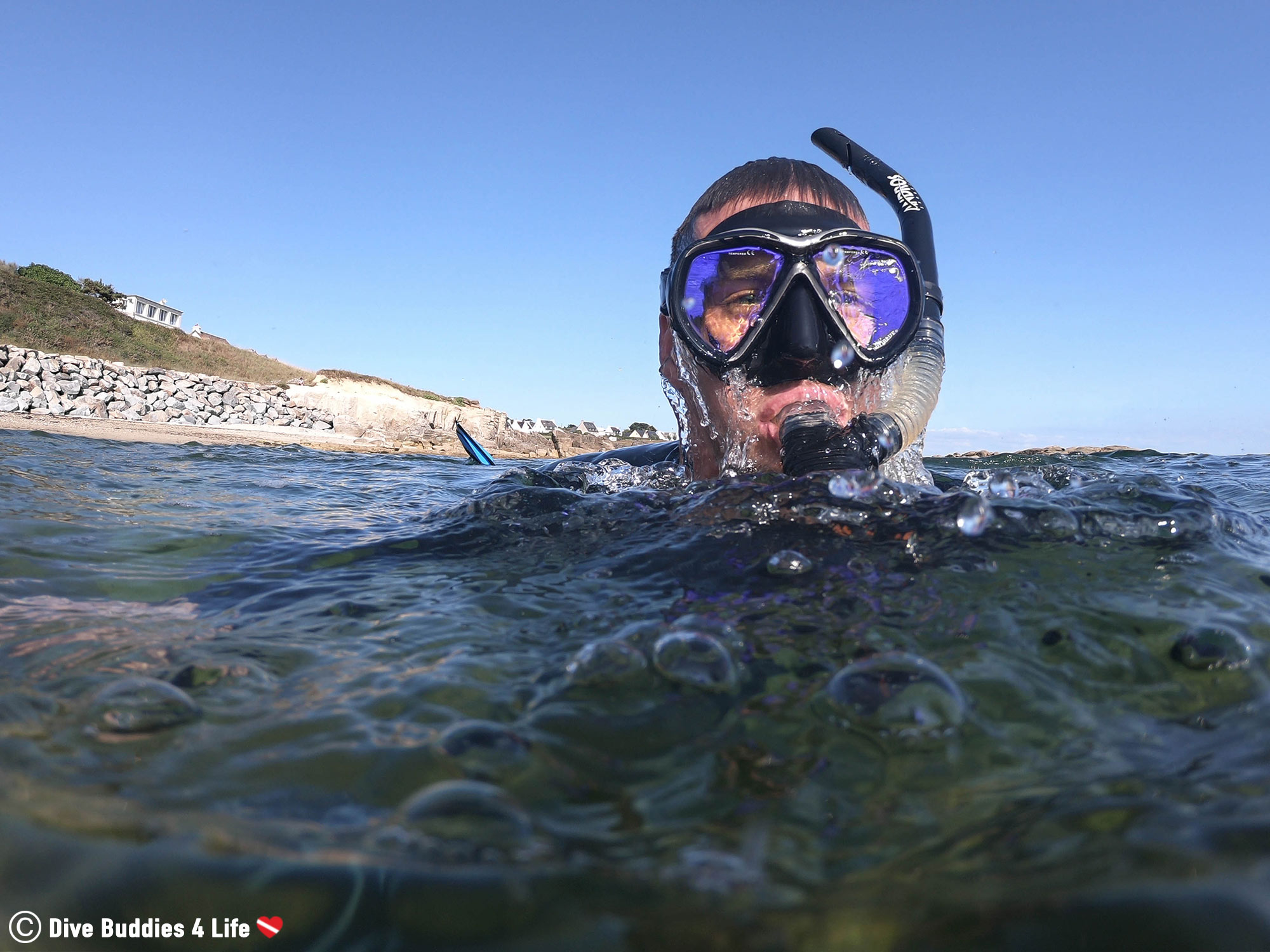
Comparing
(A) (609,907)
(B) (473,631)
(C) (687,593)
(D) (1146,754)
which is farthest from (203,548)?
(D) (1146,754)

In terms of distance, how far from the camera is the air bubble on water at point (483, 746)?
100cm

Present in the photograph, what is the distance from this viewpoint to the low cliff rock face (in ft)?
61.7

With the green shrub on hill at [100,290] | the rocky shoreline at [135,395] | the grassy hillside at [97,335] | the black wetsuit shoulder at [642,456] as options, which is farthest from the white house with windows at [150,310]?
the black wetsuit shoulder at [642,456]

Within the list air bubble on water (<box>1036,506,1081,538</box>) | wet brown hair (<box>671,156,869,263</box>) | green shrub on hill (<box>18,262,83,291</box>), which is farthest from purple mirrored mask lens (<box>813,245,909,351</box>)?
green shrub on hill (<box>18,262,83,291</box>)

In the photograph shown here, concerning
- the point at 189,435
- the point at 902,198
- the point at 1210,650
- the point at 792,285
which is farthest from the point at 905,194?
the point at 189,435

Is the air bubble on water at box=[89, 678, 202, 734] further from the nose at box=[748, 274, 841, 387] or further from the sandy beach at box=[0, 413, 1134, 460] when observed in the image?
the sandy beach at box=[0, 413, 1134, 460]

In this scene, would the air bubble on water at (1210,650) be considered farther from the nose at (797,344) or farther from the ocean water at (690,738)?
the nose at (797,344)

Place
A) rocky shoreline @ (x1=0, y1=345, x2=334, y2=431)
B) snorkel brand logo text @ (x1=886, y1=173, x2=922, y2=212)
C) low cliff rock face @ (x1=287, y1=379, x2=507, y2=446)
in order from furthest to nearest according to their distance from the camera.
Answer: low cliff rock face @ (x1=287, y1=379, x2=507, y2=446), rocky shoreline @ (x1=0, y1=345, x2=334, y2=431), snorkel brand logo text @ (x1=886, y1=173, x2=922, y2=212)

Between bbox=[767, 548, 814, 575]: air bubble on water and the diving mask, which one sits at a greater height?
the diving mask

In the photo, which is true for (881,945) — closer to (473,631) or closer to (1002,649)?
(1002,649)

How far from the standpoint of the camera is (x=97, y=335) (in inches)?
928

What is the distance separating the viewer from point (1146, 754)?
1.00 meters

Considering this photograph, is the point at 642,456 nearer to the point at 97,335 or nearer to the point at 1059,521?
the point at 1059,521

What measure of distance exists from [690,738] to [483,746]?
1.03 feet
